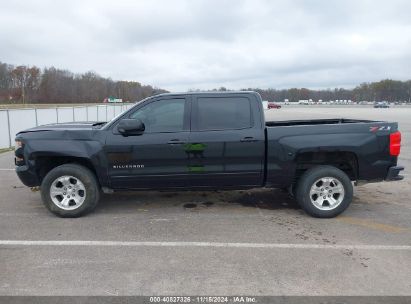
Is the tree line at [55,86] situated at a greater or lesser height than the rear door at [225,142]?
greater

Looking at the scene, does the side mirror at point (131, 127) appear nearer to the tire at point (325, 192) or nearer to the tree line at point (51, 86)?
the tire at point (325, 192)

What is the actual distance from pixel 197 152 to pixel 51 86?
336 feet

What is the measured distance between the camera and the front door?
209 inches

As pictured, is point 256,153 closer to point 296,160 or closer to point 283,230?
point 296,160

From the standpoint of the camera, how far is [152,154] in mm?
5332

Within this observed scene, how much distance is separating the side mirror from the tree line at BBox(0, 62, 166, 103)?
85475 mm

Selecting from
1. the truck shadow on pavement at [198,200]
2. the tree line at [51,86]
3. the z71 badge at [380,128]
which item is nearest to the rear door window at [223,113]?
the truck shadow on pavement at [198,200]

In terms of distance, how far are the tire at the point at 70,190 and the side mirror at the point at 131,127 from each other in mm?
809

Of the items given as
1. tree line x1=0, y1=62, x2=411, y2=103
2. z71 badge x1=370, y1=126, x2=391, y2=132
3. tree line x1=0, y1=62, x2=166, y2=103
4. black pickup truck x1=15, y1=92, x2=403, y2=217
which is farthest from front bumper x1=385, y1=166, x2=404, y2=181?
tree line x1=0, y1=62, x2=166, y2=103

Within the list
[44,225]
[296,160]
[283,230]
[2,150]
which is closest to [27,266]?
[44,225]

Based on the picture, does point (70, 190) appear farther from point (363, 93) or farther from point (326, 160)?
point (363, 93)

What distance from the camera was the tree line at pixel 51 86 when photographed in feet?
306

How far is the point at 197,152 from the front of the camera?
17.6ft

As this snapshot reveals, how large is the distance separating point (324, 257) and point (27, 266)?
3121 millimetres
